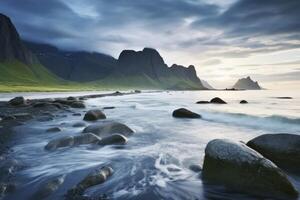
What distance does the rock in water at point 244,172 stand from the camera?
6.77 m

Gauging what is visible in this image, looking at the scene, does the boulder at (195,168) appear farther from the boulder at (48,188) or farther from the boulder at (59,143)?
the boulder at (59,143)

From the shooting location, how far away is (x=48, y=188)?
278 inches

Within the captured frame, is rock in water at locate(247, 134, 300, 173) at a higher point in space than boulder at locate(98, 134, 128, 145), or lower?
higher

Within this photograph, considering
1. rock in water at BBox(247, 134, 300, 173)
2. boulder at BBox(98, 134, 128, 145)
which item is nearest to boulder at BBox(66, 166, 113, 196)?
boulder at BBox(98, 134, 128, 145)

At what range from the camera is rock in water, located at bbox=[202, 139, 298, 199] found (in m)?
6.77

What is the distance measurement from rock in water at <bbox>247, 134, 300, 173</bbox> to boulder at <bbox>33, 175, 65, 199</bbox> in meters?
6.73

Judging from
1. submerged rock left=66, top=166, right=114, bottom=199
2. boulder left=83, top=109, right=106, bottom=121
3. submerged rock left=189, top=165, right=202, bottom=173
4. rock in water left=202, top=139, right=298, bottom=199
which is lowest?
boulder left=83, top=109, right=106, bottom=121

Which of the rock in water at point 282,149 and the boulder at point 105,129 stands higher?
the rock in water at point 282,149

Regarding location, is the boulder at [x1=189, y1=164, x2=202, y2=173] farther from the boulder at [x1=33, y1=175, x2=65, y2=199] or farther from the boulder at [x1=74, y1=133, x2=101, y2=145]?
the boulder at [x1=74, y1=133, x2=101, y2=145]

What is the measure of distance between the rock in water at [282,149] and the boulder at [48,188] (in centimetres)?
673

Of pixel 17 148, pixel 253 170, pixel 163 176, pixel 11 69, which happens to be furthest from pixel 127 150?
pixel 11 69

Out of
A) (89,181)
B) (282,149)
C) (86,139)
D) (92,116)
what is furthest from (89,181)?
(92,116)

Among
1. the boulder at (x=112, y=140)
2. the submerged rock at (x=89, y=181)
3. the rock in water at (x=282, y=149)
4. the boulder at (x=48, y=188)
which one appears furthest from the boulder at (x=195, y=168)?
the boulder at (x=112, y=140)

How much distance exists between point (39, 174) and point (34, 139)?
5.98 m
